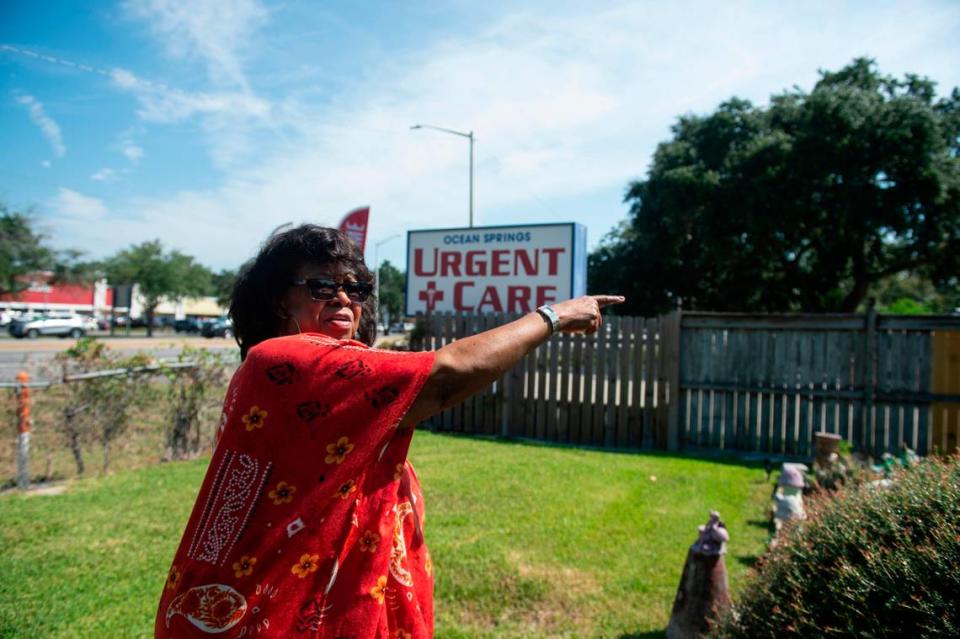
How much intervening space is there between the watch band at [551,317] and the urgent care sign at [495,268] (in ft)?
30.4

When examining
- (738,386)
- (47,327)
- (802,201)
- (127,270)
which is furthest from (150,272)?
(738,386)

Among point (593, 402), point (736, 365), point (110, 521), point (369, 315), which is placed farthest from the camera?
point (593, 402)

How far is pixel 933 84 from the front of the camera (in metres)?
27.0

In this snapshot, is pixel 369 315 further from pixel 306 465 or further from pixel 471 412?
pixel 471 412

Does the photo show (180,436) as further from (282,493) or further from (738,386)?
(282,493)

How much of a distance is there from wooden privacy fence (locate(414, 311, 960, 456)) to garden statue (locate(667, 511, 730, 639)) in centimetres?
565

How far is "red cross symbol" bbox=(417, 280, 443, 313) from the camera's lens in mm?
12422

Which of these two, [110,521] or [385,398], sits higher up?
[385,398]

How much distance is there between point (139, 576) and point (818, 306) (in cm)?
2881

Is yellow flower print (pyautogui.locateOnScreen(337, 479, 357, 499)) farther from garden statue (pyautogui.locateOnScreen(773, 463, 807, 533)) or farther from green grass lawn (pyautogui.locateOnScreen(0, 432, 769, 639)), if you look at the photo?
garden statue (pyautogui.locateOnScreen(773, 463, 807, 533))

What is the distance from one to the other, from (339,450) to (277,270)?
63 centimetres

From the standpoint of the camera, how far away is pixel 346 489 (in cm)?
156

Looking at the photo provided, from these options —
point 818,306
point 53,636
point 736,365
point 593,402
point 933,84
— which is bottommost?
point 53,636

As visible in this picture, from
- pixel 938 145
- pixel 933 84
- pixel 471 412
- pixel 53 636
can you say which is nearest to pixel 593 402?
pixel 471 412
